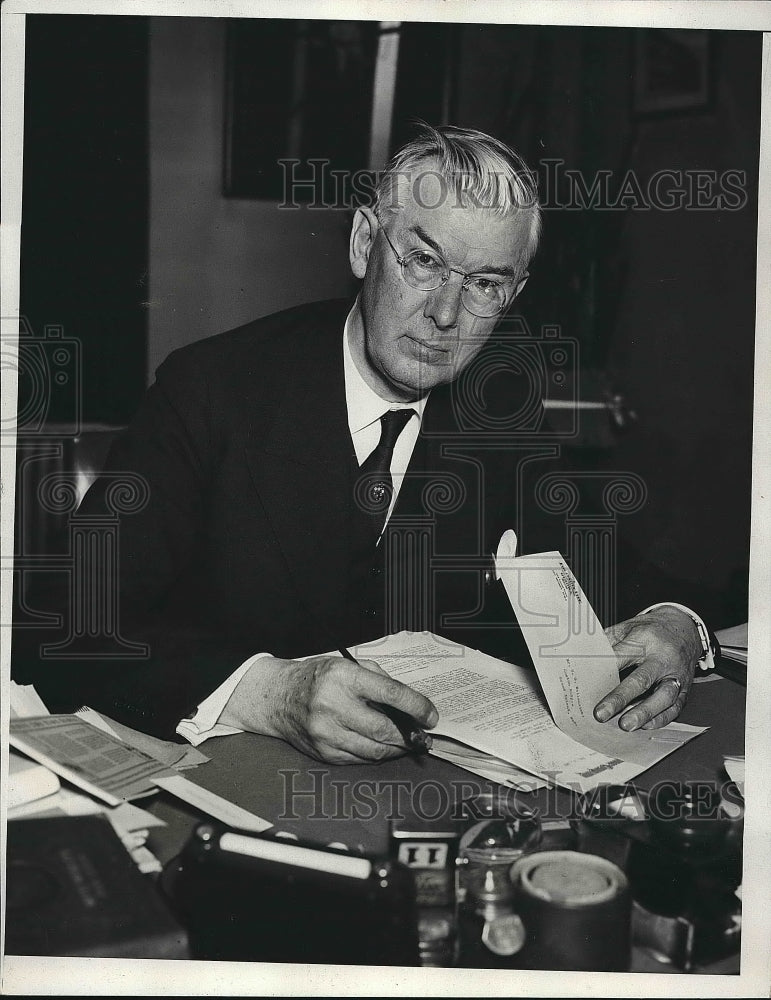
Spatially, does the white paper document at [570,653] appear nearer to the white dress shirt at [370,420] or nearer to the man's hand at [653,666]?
the man's hand at [653,666]

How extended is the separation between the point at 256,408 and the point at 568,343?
17.9 inches

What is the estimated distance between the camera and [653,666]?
1.24m

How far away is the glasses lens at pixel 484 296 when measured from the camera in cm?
122

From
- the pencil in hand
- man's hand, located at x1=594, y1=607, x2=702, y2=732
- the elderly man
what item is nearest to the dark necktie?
the elderly man

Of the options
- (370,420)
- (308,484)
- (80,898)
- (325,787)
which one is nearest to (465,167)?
(370,420)

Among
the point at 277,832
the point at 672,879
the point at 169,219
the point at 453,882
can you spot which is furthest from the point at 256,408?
the point at 672,879

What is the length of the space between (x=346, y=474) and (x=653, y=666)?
516 mm

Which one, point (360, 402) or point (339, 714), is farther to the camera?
point (360, 402)

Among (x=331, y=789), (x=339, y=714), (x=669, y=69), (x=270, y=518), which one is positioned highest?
(x=669, y=69)

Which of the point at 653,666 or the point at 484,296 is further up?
the point at 484,296

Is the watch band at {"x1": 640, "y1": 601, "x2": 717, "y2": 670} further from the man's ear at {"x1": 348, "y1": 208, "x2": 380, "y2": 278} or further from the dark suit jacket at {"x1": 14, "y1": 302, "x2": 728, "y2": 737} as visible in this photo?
the man's ear at {"x1": 348, "y1": 208, "x2": 380, "y2": 278}

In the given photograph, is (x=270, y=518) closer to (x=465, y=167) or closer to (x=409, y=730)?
(x=409, y=730)

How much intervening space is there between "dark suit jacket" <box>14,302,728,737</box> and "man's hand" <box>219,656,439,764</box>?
8 cm

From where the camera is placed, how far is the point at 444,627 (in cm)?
125
